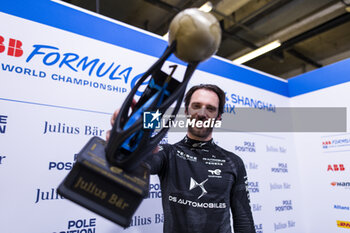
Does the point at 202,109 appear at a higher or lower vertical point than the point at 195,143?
higher

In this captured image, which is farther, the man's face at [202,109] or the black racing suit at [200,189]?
the man's face at [202,109]

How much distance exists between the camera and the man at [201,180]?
0.87 metres

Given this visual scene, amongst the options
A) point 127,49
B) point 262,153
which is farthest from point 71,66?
point 262,153

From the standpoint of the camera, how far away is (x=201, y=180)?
918 millimetres

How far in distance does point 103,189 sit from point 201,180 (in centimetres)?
53

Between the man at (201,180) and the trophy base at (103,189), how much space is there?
13.9 inches

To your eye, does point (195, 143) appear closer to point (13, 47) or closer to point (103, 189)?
point (103, 189)

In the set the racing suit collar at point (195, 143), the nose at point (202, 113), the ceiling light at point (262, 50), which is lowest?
the racing suit collar at point (195, 143)

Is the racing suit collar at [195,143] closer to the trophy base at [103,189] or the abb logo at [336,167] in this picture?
the trophy base at [103,189]

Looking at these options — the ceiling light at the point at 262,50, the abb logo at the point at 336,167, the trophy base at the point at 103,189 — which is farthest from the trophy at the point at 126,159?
the ceiling light at the point at 262,50

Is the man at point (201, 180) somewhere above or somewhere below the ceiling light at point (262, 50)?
below

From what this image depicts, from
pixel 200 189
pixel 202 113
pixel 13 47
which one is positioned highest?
pixel 13 47

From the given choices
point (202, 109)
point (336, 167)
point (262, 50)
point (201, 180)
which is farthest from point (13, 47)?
point (262, 50)

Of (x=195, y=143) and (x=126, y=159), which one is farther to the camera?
(x=195, y=143)
